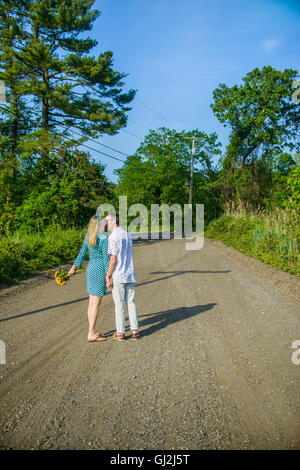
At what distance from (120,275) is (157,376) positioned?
1.64 m

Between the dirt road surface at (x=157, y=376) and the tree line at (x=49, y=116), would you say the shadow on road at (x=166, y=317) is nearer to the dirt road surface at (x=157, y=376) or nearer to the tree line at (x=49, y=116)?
the dirt road surface at (x=157, y=376)

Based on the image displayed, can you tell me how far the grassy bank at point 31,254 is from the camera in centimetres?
926

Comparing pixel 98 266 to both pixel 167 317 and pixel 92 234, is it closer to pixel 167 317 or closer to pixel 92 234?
pixel 92 234

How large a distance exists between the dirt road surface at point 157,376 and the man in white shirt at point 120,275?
0.26 meters

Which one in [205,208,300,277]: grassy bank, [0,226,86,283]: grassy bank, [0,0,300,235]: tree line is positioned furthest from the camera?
[0,0,300,235]: tree line

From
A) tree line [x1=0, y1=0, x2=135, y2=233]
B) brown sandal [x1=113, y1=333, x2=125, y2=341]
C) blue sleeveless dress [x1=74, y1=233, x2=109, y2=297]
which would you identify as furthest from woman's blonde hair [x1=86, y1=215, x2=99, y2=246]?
tree line [x1=0, y1=0, x2=135, y2=233]

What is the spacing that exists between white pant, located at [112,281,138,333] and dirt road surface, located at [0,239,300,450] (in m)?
0.26

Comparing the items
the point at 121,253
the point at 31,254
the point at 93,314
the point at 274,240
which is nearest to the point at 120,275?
the point at 121,253

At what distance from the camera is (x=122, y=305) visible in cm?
477

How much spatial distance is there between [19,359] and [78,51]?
72.1 ft

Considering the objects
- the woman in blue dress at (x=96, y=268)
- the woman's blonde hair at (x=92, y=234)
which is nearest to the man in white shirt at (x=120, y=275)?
the woman in blue dress at (x=96, y=268)

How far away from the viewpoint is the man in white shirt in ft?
15.5

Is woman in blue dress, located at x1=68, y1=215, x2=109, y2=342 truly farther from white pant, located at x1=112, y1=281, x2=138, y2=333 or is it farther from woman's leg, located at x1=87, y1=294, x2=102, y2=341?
white pant, located at x1=112, y1=281, x2=138, y2=333

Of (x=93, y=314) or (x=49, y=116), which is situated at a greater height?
(x=49, y=116)
